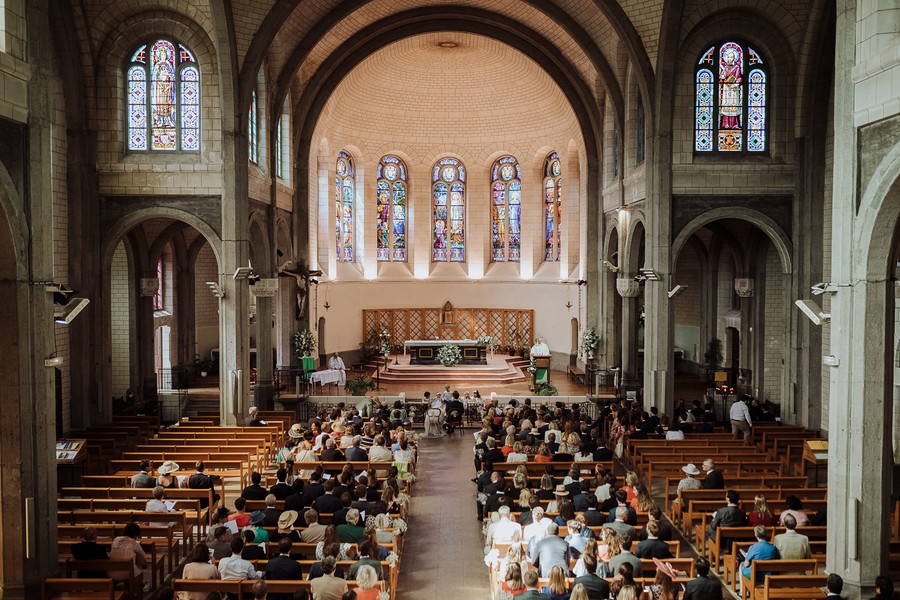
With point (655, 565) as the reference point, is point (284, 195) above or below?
above

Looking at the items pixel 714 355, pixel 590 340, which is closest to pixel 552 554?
pixel 590 340

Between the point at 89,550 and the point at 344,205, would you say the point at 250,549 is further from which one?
the point at 344,205

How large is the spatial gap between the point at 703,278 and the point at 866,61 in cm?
2323

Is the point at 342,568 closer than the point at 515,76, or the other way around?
the point at 342,568

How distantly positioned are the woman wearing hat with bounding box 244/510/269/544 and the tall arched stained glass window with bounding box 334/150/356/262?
2637 centimetres

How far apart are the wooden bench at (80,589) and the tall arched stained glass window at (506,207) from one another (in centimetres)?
3197

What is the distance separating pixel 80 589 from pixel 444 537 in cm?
676

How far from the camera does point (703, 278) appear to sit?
33.4m

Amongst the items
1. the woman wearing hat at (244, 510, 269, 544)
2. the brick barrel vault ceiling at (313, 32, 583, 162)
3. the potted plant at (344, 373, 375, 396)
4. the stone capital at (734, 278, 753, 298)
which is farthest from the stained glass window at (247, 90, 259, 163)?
the stone capital at (734, 278, 753, 298)

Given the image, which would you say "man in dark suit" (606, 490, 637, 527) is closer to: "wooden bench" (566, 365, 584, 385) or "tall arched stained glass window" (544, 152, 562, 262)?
"wooden bench" (566, 365, 584, 385)

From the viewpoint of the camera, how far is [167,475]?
15.0 metres

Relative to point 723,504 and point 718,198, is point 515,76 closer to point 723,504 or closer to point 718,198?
point 718,198

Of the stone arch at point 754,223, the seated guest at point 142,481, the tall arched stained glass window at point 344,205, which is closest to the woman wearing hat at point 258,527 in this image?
the seated guest at point 142,481

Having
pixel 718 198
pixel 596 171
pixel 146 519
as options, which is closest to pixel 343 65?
pixel 596 171
